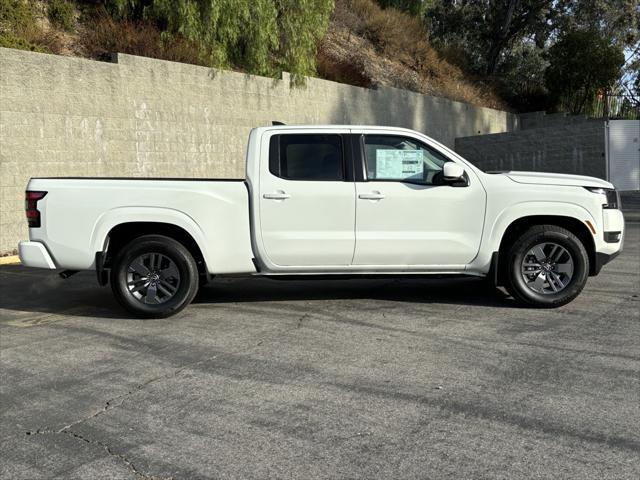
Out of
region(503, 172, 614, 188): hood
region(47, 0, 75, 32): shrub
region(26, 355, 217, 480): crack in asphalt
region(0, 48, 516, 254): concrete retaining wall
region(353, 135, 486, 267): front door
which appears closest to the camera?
region(26, 355, 217, 480): crack in asphalt

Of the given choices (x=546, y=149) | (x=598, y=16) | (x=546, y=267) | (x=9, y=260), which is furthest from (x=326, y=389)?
(x=598, y=16)

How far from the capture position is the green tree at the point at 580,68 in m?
30.3

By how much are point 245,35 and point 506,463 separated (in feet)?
48.3

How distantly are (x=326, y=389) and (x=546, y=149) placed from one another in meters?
22.4

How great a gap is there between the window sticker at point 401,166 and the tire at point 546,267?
4.38 feet

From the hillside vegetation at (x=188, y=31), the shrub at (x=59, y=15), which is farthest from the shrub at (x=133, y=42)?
the shrub at (x=59, y=15)

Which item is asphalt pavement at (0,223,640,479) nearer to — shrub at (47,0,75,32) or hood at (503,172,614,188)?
hood at (503,172,614,188)

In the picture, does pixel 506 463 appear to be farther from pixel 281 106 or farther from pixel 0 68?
pixel 281 106

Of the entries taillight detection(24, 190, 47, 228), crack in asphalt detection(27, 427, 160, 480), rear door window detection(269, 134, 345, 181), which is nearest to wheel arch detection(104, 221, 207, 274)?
taillight detection(24, 190, 47, 228)

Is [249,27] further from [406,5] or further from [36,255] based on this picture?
[406,5]

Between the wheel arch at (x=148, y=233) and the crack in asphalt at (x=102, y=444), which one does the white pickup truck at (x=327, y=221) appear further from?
the crack in asphalt at (x=102, y=444)

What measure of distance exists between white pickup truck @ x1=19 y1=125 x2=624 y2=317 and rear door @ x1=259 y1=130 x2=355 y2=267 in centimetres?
1

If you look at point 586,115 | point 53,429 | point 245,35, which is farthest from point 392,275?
point 586,115

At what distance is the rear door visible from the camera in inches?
273
